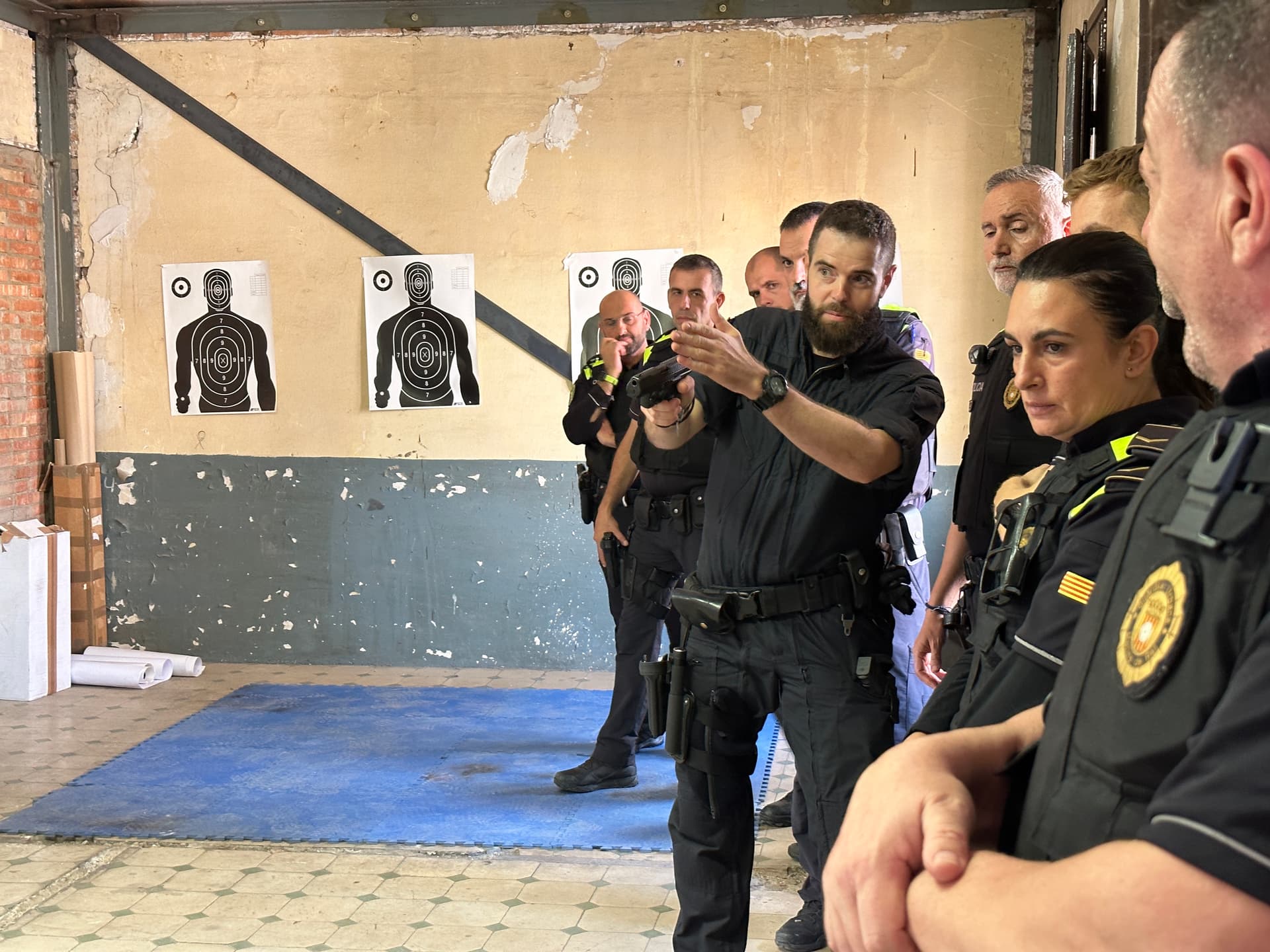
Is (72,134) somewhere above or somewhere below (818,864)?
above

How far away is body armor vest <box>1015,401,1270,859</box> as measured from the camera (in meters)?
0.75

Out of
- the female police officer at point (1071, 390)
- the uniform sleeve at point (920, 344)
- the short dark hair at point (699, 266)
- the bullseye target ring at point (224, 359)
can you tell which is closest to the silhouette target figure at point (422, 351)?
the bullseye target ring at point (224, 359)

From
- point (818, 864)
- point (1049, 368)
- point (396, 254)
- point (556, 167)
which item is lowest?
point (818, 864)

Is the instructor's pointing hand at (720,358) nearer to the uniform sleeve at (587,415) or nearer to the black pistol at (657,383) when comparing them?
the black pistol at (657,383)

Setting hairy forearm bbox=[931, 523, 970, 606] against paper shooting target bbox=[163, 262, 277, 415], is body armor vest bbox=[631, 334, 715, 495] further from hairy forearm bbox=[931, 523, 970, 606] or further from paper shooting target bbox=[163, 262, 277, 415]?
paper shooting target bbox=[163, 262, 277, 415]

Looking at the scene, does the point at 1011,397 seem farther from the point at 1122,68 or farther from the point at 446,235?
the point at 446,235

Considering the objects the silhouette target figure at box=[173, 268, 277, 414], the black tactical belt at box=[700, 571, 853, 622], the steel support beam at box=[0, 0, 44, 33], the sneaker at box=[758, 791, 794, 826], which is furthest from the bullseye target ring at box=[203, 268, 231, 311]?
the black tactical belt at box=[700, 571, 853, 622]

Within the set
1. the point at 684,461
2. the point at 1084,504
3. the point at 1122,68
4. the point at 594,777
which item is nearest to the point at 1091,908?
the point at 1084,504

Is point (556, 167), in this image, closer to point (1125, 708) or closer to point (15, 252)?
point (15, 252)

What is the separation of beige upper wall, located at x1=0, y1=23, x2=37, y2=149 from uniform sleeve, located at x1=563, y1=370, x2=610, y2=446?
12.0 feet

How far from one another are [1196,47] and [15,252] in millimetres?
6761

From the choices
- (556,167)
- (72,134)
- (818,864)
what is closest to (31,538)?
(72,134)

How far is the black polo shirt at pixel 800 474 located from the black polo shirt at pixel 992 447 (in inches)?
5.2

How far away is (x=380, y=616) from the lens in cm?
665
